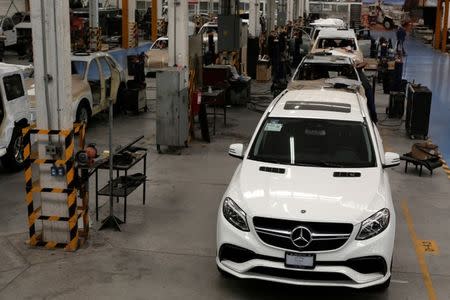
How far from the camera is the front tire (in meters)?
9.69

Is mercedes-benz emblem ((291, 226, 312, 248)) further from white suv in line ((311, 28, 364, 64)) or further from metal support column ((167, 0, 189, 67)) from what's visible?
white suv in line ((311, 28, 364, 64))

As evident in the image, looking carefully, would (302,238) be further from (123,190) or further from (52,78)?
(52,78)

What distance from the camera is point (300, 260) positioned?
17.1ft

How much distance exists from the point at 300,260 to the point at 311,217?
1.30 feet

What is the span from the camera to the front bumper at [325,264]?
520 cm

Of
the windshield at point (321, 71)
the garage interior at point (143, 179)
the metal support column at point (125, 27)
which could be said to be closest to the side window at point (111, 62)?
the garage interior at point (143, 179)

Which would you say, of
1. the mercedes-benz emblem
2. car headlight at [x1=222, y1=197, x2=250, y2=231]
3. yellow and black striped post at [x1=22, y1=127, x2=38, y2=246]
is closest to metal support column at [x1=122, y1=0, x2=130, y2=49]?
yellow and black striped post at [x1=22, y1=127, x2=38, y2=246]

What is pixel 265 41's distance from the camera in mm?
24297

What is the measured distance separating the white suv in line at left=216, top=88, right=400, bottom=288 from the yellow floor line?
91 cm

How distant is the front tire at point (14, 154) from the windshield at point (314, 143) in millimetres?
4855

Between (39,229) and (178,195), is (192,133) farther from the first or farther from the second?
(39,229)

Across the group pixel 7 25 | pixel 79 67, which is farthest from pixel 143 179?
pixel 7 25

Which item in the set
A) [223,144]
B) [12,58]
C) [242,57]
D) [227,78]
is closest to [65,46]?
[223,144]

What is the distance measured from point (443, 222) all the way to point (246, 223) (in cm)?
370
